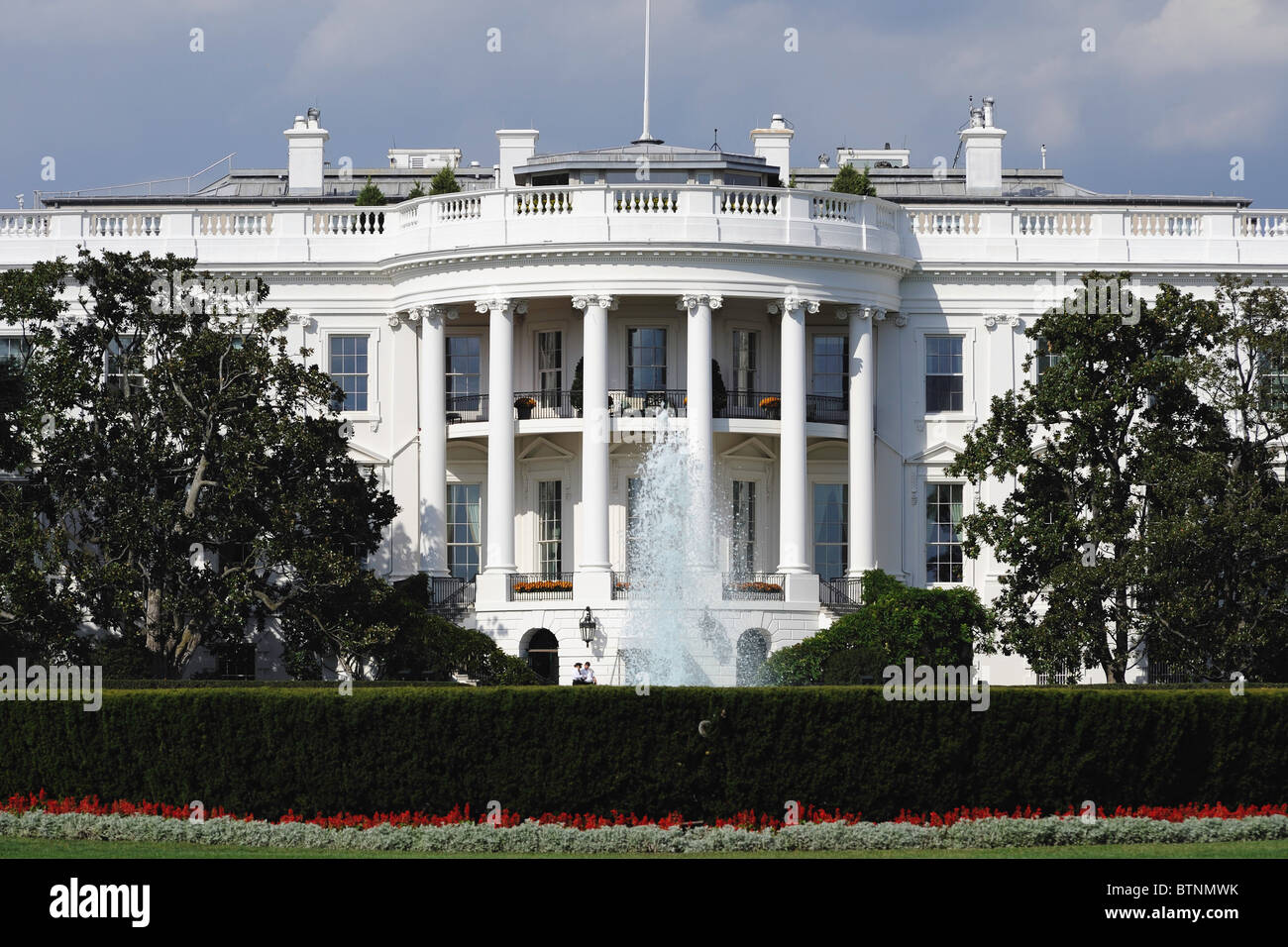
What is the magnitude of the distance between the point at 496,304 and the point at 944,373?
37.5ft

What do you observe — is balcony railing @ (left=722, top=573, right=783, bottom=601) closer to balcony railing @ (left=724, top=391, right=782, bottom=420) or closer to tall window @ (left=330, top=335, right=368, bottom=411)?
balcony railing @ (left=724, top=391, right=782, bottom=420)

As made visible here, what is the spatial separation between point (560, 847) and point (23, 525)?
57.9 ft

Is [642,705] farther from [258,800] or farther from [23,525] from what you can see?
[23,525]

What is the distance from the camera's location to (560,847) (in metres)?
27.8

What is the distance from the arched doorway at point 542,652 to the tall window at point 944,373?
449 inches

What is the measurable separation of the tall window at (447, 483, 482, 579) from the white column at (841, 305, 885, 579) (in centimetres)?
901

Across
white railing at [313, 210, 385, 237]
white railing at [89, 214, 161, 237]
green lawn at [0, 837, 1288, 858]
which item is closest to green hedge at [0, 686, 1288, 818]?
green lawn at [0, 837, 1288, 858]

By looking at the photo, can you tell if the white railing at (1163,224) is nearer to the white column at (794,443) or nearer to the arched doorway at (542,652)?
the white column at (794,443)

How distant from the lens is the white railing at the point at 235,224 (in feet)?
179

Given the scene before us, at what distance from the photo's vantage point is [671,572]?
48.0 meters

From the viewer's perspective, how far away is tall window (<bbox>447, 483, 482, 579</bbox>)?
5403 cm

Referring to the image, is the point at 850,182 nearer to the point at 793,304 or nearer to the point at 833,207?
the point at 833,207

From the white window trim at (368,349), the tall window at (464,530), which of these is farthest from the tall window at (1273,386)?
the white window trim at (368,349)
